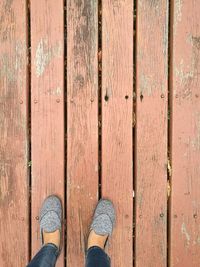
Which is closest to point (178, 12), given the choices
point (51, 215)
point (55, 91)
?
point (55, 91)

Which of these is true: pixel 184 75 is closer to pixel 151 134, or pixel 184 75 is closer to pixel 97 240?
pixel 151 134

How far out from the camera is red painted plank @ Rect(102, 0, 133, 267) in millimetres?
1573

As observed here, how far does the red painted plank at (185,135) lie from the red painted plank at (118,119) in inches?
7.7

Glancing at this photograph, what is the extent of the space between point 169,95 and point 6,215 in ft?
3.01

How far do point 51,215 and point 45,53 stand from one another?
2.35 feet

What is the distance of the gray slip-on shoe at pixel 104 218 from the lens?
1530 millimetres

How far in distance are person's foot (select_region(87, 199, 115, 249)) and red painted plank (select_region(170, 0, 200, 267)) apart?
0.29 m

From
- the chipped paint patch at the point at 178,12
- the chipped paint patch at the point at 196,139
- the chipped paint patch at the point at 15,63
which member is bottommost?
the chipped paint patch at the point at 196,139

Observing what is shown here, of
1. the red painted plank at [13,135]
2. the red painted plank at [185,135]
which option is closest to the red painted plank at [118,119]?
the red painted plank at [185,135]

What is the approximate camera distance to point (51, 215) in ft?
5.01

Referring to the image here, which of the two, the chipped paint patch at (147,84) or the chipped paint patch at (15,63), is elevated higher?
the chipped paint patch at (15,63)

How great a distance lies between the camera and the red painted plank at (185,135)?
158cm

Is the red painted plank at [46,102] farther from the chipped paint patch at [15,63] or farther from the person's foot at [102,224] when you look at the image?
the person's foot at [102,224]

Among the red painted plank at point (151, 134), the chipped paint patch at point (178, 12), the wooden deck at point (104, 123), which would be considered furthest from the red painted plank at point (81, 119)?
the chipped paint patch at point (178, 12)
